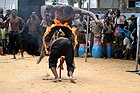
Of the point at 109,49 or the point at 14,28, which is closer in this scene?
the point at 14,28

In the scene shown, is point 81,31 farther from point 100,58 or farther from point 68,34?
point 68,34

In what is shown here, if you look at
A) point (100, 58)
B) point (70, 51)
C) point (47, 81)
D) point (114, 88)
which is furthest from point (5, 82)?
point (100, 58)

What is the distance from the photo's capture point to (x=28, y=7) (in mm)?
16469

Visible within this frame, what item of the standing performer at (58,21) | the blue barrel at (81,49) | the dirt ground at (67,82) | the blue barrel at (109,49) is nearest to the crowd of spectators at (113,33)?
the blue barrel at (109,49)

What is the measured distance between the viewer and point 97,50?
47.0 ft

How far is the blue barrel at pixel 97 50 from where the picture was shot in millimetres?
14310

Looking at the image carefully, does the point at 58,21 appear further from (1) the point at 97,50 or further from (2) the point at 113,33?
(1) the point at 97,50

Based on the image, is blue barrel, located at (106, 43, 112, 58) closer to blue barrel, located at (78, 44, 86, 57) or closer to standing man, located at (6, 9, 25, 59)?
blue barrel, located at (78, 44, 86, 57)

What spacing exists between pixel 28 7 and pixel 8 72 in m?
7.66

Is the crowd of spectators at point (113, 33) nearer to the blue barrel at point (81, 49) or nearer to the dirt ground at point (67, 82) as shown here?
the blue barrel at point (81, 49)

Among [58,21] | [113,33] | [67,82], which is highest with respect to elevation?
[58,21]

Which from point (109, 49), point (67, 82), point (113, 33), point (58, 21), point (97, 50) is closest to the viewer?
point (67, 82)

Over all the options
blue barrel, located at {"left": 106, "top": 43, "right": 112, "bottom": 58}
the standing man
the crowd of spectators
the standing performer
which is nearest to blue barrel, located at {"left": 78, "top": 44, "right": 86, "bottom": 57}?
the crowd of spectators

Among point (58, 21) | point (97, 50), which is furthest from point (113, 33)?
point (58, 21)
